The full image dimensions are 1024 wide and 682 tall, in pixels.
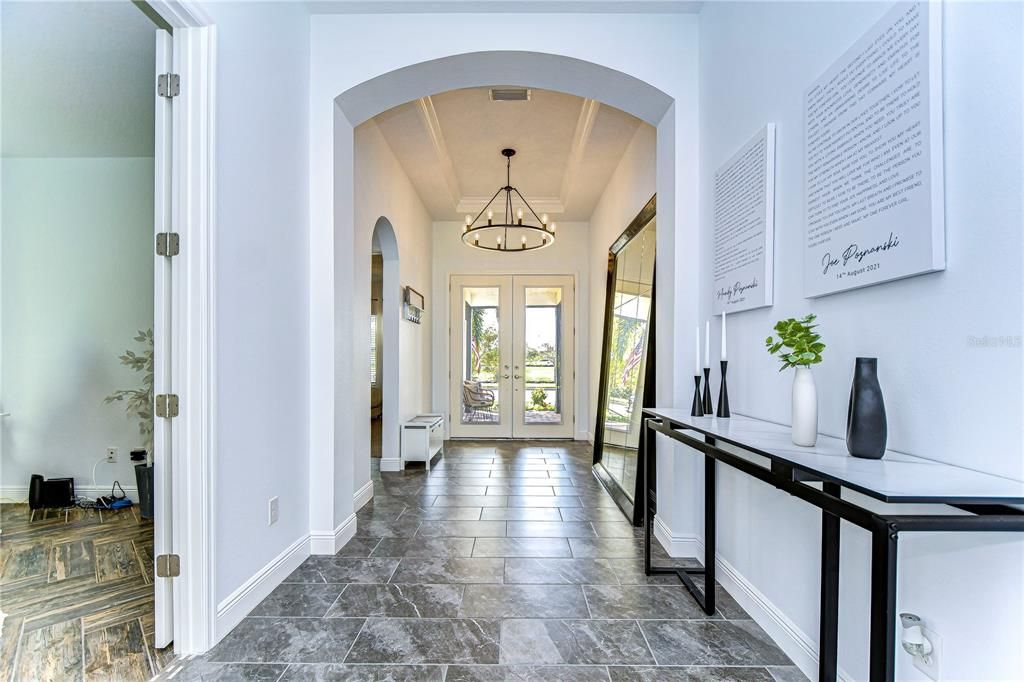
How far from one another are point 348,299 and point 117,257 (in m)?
2.32

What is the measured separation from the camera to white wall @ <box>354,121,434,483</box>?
3.55 meters

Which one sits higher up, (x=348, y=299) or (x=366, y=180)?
(x=366, y=180)

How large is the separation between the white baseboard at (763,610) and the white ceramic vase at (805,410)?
0.80 metres

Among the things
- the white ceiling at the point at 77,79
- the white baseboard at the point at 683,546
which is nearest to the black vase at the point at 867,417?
the white baseboard at the point at 683,546

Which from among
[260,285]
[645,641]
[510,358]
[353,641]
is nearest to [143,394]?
[260,285]

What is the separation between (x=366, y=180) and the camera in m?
3.74

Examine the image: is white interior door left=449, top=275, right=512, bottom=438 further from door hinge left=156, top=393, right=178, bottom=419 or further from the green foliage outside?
door hinge left=156, top=393, right=178, bottom=419

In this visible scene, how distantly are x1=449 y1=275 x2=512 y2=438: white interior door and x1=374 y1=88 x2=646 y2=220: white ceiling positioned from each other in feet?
4.62

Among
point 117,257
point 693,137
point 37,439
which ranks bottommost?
point 37,439

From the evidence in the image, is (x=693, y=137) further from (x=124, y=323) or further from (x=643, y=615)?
(x=124, y=323)

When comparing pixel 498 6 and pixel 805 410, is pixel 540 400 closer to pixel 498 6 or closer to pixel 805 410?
pixel 498 6

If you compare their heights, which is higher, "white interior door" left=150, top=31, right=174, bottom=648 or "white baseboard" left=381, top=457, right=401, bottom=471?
"white interior door" left=150, top=31, right=174, bottom=648

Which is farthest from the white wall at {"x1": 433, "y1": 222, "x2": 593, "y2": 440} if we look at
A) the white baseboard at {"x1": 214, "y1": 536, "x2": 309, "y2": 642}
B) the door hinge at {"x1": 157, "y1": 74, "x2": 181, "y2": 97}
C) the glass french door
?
the door hinge at {"x1": 157, "y1": 74, "x2": 181, "y2": 97}

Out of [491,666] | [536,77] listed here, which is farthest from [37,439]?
[536,77]
